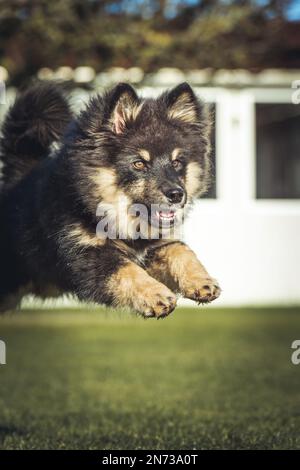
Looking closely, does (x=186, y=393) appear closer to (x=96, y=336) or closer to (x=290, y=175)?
(x=96, y=336)

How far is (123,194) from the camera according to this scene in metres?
4.23

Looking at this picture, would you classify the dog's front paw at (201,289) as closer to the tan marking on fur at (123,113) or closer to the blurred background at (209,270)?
the blurred background at (209,270)

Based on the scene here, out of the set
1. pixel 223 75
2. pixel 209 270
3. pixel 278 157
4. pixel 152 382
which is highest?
pixel 223 75

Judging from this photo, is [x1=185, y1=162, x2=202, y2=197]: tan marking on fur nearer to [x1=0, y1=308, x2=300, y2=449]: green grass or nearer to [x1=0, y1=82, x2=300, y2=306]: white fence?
[x1=0, y1=308, x2=300, y2=449]: green grass

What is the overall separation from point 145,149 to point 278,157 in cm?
1572

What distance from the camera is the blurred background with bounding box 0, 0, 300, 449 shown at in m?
7.12

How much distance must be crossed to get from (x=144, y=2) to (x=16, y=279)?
7365mm

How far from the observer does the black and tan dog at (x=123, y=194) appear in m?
4.09

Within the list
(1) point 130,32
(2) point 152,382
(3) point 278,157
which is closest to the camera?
(2) point 152,382

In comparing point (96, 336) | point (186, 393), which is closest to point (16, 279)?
point (186, 393)

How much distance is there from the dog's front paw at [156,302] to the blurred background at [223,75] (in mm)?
3086

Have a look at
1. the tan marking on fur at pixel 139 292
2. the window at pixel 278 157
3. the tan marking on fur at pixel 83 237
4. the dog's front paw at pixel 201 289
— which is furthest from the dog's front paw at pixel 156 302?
the window at pixel 278 157

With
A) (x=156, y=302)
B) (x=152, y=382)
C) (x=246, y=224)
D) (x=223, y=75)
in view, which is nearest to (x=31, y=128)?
(x=156, y=302)

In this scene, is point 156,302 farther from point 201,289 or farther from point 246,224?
point 246,224
